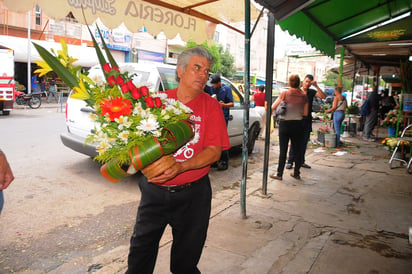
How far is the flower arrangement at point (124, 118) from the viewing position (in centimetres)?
177

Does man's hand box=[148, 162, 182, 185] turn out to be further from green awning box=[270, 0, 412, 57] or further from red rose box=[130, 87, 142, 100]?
green awning box=[270, 0, 412, 57]

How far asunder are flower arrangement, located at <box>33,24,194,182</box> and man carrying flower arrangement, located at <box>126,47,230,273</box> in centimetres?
28

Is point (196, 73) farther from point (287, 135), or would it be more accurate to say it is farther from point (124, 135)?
point (287, 135)

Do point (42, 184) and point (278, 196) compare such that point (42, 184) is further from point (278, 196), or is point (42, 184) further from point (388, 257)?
point (388, 257)

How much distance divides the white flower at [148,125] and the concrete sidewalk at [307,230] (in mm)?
1654

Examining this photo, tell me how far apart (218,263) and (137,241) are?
1140 mm

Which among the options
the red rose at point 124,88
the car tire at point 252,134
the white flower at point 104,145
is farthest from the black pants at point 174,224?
the car tire at point 252,134

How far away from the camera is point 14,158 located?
650cm

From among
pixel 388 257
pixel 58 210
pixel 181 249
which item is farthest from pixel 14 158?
pixel 388 257

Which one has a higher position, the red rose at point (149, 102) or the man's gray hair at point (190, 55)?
the man's gray hair at point (190, 55)

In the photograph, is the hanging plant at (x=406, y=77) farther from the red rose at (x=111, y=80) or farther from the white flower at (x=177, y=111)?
the red rose at (x=111, y=80)

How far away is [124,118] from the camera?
68.9 inches

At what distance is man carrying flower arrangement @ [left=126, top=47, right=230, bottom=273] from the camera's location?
2.17m

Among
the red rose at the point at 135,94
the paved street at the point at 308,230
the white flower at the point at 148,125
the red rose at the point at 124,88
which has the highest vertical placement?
the red rose at the point at 124,88
